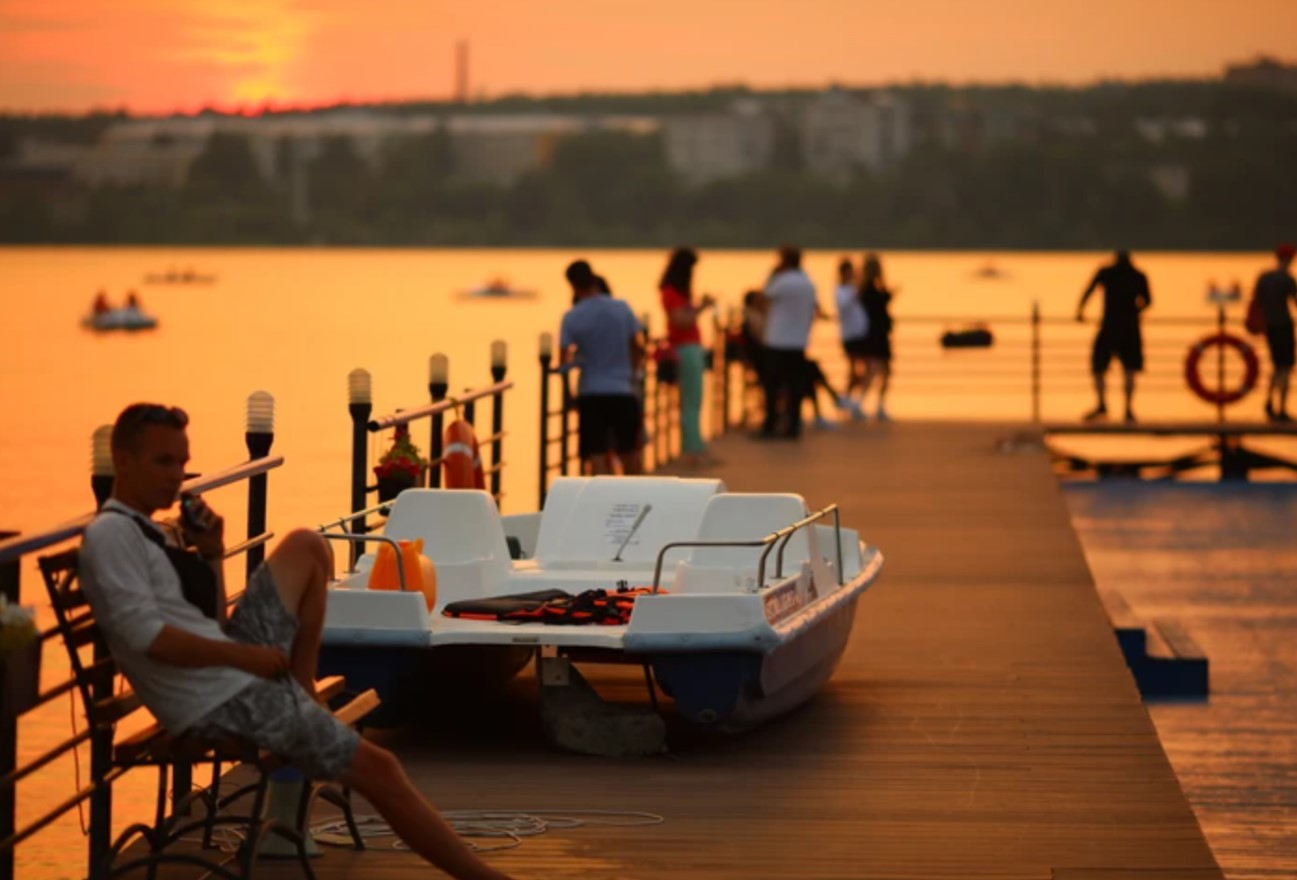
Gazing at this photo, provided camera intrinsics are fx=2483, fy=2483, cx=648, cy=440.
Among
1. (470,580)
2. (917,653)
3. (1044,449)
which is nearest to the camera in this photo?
(470,580)

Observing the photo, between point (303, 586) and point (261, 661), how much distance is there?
0.30m

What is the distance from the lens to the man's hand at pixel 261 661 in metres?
5.89

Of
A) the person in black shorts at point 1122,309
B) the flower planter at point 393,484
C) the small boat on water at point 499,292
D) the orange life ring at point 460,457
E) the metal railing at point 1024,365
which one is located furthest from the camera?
the small boat on water at point 499,292

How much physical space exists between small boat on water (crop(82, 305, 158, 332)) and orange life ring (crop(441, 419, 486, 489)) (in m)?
88.8

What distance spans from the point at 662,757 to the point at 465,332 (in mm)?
91509

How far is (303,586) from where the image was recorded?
6148 mm

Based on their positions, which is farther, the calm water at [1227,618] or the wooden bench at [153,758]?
the calm water at [1227,618]

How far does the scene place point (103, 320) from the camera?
324 ft

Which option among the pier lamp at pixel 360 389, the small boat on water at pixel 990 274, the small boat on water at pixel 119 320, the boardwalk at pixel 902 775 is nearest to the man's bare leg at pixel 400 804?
the boardwalk at pixel 902 775

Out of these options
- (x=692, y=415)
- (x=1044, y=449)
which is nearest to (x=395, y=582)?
(x=692, y=415)

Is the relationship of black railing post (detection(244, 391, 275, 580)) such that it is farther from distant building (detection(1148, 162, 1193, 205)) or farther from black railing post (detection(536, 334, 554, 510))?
distant building (detection(1148, 162, 1193, 205))

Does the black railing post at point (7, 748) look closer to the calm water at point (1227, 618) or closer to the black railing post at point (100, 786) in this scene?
the black railing post at point (100, 786)

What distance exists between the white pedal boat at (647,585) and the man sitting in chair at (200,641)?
76.8 inches

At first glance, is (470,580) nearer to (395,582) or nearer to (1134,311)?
(395,582)
